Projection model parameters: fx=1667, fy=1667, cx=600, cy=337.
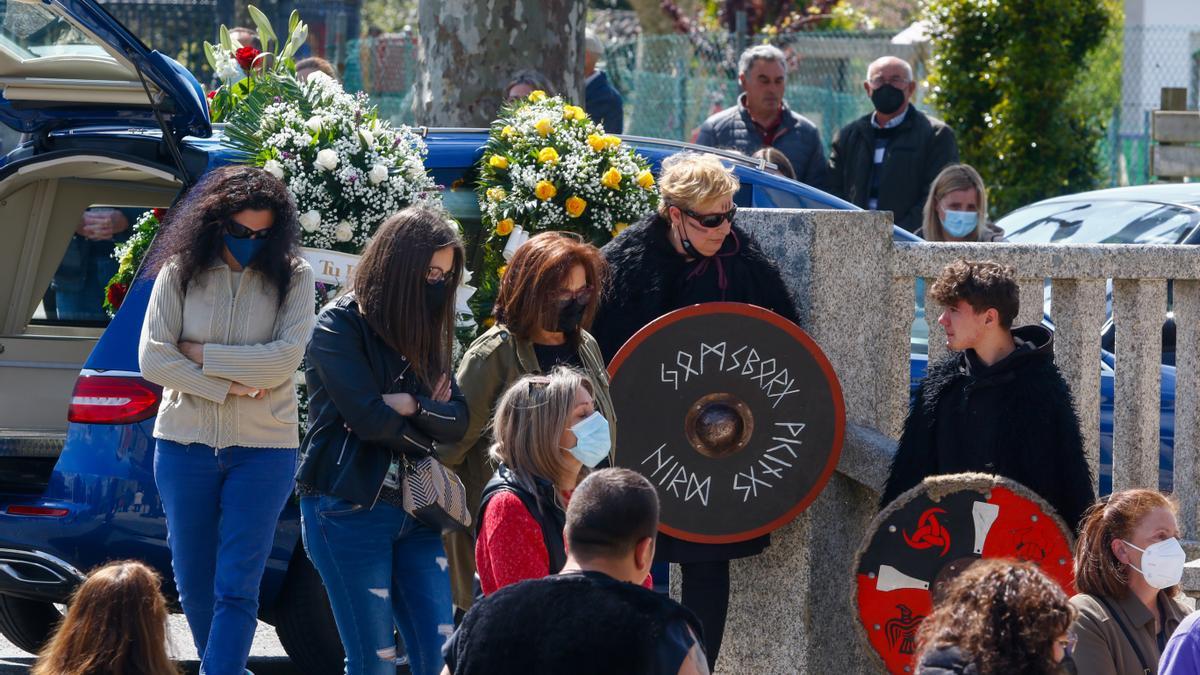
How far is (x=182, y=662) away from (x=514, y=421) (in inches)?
123

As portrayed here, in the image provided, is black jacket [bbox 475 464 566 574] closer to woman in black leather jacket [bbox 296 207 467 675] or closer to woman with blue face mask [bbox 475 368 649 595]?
woman with blue face mask [bbox 475 368 649 595]

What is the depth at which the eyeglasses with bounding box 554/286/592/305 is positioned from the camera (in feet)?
15.9

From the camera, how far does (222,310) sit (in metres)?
5.01

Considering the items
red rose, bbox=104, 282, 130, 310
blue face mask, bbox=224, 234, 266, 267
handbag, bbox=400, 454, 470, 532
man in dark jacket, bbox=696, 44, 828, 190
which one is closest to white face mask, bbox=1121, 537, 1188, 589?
handbag, bbox=400, 454, 470, 532

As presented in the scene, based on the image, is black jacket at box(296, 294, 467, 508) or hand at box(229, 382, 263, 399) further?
hand at box(229, 382, 263, 399)

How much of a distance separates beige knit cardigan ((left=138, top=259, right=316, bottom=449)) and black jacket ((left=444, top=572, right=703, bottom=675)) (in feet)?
6.48

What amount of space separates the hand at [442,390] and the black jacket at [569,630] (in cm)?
154

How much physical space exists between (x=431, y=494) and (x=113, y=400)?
4.58ft

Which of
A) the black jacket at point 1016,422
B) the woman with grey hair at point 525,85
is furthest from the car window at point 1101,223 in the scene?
the black jacket at point 1016,422

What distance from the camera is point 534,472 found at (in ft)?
12.4

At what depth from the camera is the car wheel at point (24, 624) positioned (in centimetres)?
619

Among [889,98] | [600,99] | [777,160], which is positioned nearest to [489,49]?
[600,99]

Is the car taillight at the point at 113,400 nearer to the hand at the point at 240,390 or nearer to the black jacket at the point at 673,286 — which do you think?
the hand at the point at 240,390

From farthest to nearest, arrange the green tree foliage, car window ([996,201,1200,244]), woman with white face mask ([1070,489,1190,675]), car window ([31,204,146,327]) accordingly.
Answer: the green tree foliage, car window ([996,201,1200,244]), car window ([31,204,146,327]), woman with white face mask ([1070,489,1190,675])
